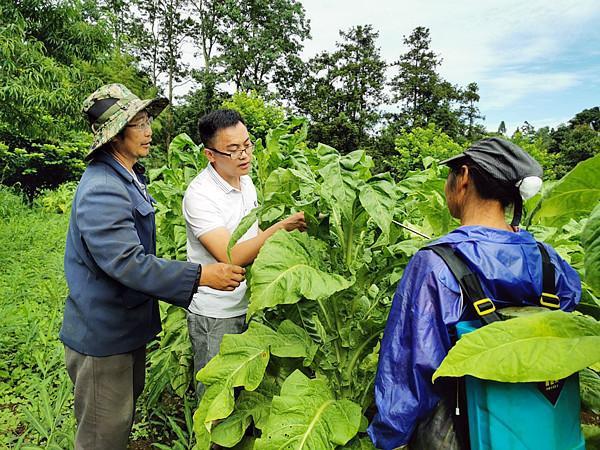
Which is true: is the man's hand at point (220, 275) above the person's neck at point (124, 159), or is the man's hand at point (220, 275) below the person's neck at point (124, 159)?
below

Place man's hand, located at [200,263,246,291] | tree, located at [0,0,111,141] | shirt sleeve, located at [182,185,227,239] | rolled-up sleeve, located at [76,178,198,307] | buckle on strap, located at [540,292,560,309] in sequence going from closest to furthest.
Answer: buckle on strap, located at [540,292,560,309] → rolled-up sleeve, located at [76,178,198,307] → man's hand, located at [200,263,246,291] → shirt sleeve, located at [182,185,227,239] → tree, located at [0,0,111,141]

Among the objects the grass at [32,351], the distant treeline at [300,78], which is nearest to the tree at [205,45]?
the distant treeline at [300,78]

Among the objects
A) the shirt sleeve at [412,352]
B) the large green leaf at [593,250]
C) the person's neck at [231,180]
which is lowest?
the shirt sleeve at [412,352]

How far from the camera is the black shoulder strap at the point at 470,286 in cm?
123

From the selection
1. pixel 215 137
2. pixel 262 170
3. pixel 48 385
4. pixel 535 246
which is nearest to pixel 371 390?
pixel 535 246

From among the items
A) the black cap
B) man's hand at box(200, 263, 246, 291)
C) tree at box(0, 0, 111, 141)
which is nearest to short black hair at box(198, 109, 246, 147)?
man's hand at box(200, 263, 246, 291)

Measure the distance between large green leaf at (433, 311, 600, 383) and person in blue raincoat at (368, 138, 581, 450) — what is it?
482 mm

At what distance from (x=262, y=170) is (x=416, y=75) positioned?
1122 inches

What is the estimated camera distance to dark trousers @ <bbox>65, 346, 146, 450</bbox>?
2.05m

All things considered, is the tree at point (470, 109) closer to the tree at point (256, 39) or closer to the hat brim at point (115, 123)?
the tree at point (256, 39)

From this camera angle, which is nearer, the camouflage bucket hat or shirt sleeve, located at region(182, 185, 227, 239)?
the camouflage bucket hat

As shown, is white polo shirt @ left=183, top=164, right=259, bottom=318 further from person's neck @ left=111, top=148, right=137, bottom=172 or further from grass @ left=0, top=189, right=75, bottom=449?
grass @ left=0, top=189, right=75, bottom=449

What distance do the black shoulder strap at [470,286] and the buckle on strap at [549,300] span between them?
7.1 inches

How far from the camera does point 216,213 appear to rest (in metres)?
2.35
